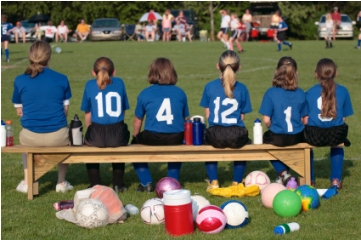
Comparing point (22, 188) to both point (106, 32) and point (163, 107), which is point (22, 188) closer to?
point (163, 107)

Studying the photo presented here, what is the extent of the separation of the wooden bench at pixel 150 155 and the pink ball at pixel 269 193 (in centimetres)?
73

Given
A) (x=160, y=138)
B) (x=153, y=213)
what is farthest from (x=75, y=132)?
(x=153, y=213)

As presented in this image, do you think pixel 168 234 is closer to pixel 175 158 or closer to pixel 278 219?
pixel 278 219

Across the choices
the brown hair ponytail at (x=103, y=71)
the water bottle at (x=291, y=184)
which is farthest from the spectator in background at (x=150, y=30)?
the water bottle at (x=291, y=184)

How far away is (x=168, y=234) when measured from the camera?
662 cm

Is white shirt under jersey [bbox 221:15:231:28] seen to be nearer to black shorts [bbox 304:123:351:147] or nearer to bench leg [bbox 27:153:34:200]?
black shorts [bbox 304:123:351:147]

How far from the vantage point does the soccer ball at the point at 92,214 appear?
6828 millimetres

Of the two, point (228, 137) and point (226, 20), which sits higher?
point (226, 20)

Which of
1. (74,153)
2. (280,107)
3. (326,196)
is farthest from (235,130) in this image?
(74,153)

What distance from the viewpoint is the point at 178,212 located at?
650 centimetres

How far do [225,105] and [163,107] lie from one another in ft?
2.37

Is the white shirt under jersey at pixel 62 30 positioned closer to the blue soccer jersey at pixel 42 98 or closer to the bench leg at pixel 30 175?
the blue soccer jersey at pixel 42 98

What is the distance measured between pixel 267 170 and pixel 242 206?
114 inches

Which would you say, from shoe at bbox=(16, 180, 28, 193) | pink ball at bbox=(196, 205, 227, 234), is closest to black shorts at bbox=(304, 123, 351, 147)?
pink ball at bbox=(196, 205, 227, 234)
